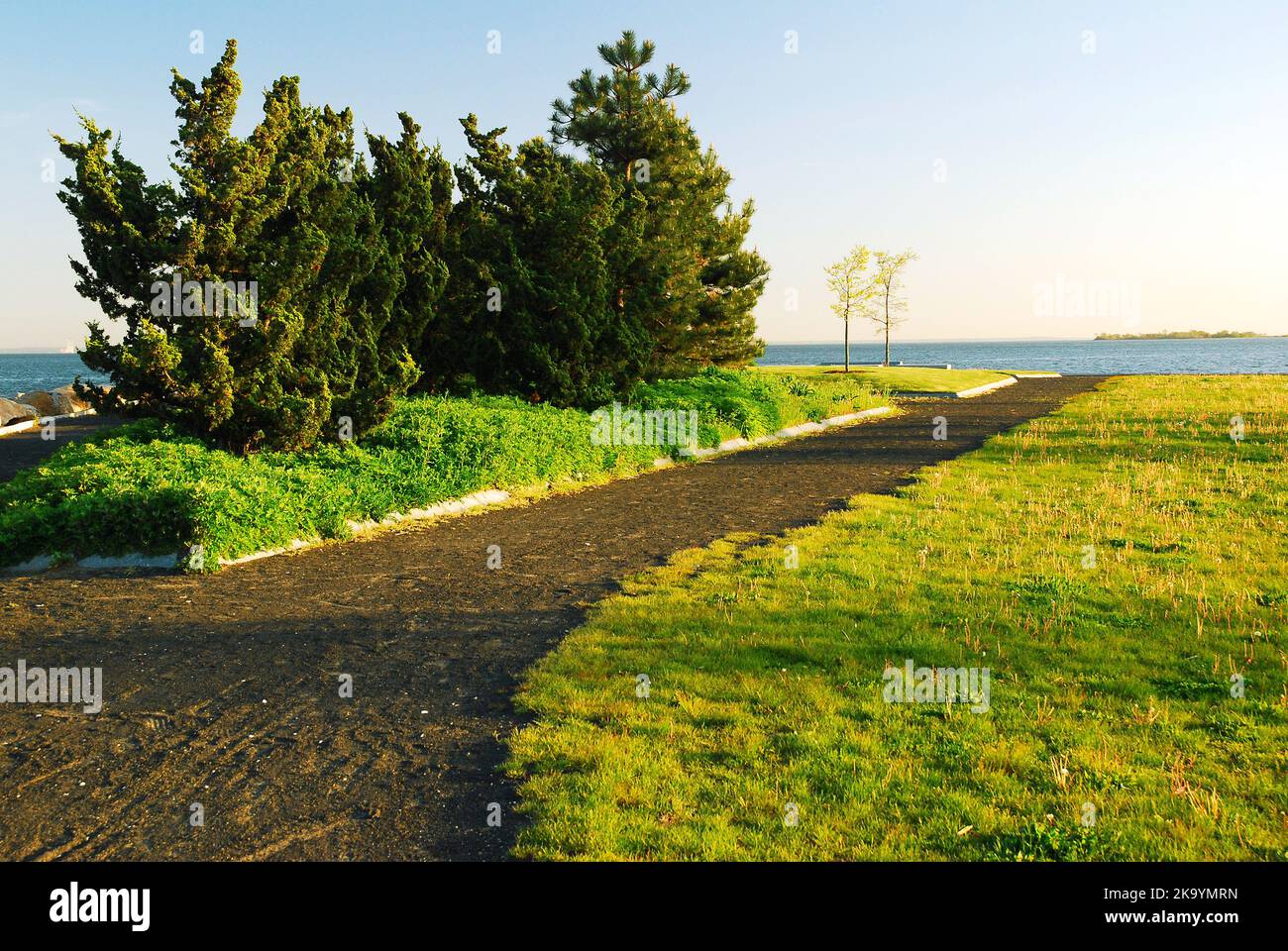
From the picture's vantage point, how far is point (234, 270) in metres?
12.7

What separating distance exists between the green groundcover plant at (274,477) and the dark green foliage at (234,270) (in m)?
0.73

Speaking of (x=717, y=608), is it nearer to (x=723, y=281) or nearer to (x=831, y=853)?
(x=831, y=853)

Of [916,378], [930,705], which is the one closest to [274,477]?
[930,705]

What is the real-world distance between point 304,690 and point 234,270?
8653 mm

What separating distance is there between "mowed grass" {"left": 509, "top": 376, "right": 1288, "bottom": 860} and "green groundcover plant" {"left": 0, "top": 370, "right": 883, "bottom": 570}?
5253 millimetres

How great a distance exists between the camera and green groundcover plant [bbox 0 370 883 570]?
1034cm

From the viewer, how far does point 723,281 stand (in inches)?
1272

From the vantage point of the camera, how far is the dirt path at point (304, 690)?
4.66 metres

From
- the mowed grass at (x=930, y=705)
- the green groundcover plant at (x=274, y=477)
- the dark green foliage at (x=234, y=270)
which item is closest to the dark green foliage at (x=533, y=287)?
the green groundcover plant at (x=274, y=477)

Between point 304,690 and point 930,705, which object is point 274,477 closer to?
point 304,690

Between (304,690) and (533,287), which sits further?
(533,287)

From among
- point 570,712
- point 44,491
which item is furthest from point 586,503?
point 570,712

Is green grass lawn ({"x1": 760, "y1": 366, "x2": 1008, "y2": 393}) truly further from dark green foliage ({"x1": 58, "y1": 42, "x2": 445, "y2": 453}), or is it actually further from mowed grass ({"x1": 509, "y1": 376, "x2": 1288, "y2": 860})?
mowed grass ({"x1": 509, "y1": 376, "x2": 1288, "y2": 860})
